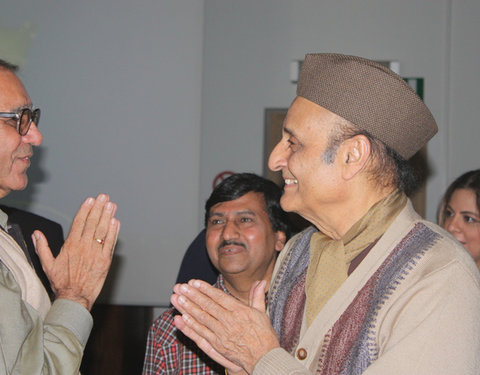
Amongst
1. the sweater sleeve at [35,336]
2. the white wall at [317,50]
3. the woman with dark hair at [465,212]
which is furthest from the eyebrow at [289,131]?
the white wall at [317,50]

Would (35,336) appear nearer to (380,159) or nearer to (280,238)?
(380,159)

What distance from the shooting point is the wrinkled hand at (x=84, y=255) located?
1723mm

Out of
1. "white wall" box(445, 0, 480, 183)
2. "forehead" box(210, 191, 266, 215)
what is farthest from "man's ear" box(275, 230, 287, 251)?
"white wall" box(445, 0, 480, 183)

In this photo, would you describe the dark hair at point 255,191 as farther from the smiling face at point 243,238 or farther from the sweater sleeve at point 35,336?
the sweater sleeve at point 35,336

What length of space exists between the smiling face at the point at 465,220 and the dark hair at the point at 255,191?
831mm

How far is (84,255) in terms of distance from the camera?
176cm

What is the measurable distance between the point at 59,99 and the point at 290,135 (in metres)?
2.59

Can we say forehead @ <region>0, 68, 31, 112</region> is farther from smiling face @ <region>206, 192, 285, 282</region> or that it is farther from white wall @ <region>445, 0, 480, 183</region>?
white wall @ <region>445, 0, 480, 183</region>

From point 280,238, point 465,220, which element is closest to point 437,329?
point 280,238

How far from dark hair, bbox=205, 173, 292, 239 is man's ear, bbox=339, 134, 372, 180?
1.10 m

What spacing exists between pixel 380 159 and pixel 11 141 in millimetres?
1154

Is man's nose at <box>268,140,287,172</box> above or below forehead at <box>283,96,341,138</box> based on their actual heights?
below

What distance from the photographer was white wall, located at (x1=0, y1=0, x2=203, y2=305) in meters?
3.71

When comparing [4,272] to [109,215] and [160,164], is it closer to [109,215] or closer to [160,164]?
[109,215]
